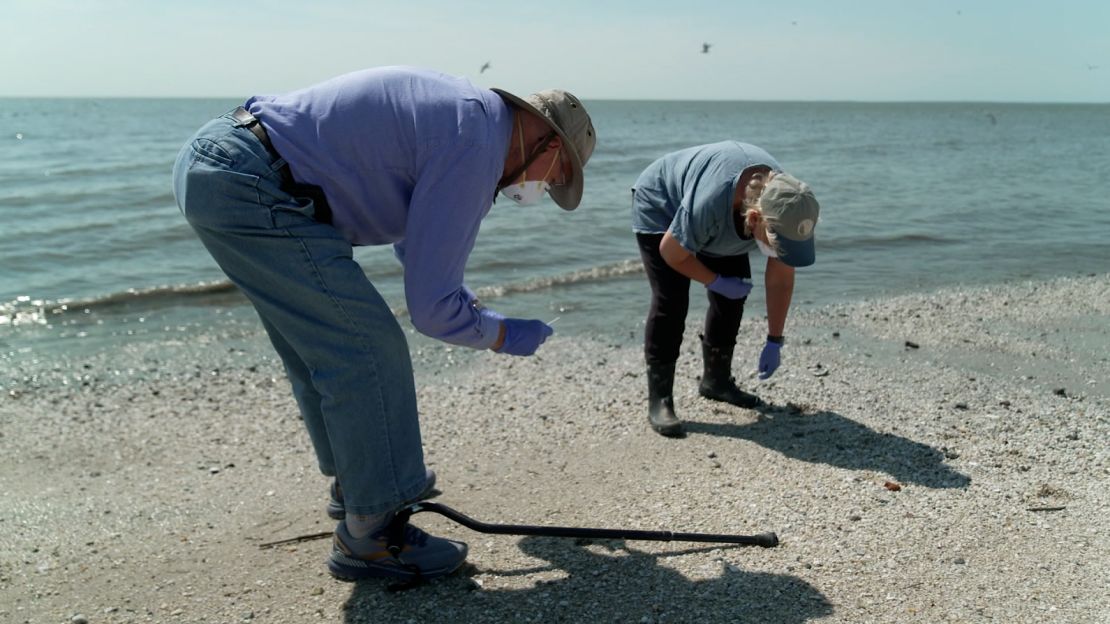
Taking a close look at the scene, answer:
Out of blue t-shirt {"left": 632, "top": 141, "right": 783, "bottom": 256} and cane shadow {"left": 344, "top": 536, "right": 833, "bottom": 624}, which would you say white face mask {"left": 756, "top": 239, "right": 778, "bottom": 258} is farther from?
cane shadow {"left": 344, "top": 536, "right": 833, "bottom": 624}

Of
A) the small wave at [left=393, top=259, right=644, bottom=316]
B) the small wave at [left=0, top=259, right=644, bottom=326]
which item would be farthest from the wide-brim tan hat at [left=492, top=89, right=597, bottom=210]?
the small wave at [left=393, top=259, right=644, bottom=316]

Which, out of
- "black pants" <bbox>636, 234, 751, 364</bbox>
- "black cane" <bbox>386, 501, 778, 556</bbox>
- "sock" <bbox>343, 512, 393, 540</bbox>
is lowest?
"black cane" <bbox>386, 501, 778, 556</bbox>

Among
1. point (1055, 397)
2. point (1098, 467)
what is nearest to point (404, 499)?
point (1098, 467)

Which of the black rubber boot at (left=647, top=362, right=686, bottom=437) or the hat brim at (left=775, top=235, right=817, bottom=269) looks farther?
the black rubber boot at (left=647, top=362, right=686, bottom=437)

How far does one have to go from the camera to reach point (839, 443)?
4.51 meters

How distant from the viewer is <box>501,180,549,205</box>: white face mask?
2.87m

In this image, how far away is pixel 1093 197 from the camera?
56.0 feet

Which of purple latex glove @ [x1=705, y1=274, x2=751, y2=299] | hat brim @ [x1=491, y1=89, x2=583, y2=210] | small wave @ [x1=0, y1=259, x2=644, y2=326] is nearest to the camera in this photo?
hat brim @ [x1=491, y1=89, x2=583, y2=210]

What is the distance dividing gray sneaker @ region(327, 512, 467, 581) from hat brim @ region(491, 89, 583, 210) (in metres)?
1.27

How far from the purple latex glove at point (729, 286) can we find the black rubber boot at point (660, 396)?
499 mm

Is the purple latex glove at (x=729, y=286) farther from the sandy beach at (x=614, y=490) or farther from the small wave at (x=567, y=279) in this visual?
the small wave at (x=567, y=279)

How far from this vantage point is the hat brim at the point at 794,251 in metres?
3.90

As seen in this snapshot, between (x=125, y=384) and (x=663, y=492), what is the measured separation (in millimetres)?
4174

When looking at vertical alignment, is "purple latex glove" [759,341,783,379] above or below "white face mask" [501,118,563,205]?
below
